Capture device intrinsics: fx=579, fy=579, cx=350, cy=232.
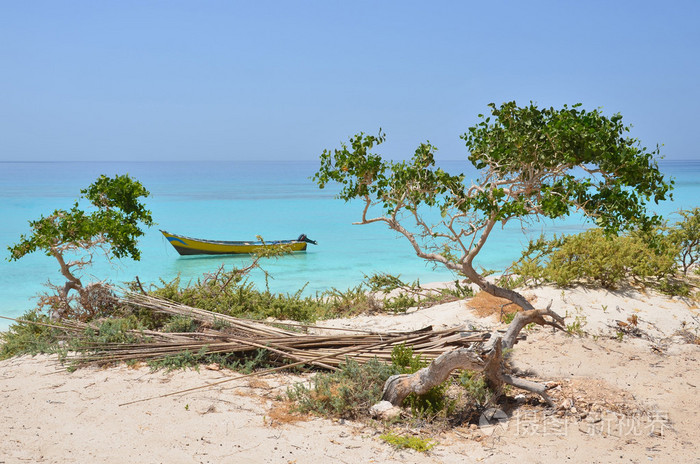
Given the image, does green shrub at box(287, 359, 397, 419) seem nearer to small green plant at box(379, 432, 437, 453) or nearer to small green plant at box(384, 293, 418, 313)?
small green plant at box(379, 432, 437, 453)

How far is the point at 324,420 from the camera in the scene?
15.1 ft

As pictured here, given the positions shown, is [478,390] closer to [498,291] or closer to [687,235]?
[498,291]

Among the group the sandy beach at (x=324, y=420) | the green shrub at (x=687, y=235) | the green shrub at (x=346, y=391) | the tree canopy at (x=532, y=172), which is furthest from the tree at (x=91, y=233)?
the green shrub at (x=687, y=235)

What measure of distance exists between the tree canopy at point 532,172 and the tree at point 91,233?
2793mm

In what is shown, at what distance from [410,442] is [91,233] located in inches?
195

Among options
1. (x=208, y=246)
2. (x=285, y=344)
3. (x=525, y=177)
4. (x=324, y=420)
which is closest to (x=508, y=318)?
(x=525, y=177)

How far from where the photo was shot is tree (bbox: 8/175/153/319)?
281 inches

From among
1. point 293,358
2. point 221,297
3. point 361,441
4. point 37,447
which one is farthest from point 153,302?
point 361,441

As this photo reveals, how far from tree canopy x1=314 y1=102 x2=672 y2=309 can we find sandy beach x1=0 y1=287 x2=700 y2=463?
1.39 m

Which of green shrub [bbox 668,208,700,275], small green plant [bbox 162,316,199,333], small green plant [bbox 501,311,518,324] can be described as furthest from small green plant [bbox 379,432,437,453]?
green shrub [bbox 668,208,700,275]

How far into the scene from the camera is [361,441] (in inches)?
167

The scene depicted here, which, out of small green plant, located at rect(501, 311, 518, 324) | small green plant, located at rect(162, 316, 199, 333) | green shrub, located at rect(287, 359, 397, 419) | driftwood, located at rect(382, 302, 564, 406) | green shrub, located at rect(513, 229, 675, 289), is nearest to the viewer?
driftwood, located at rect(382, 302, 564, 406)

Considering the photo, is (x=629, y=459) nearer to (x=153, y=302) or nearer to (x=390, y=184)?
(x=390, y=184)

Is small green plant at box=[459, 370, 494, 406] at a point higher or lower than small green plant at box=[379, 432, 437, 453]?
higher
